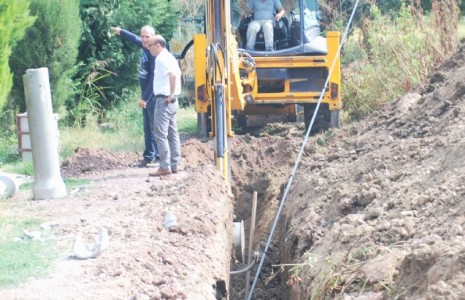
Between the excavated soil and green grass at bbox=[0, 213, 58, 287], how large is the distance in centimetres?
17

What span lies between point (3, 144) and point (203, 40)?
445cm

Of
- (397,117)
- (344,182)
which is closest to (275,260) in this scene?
(344,182)

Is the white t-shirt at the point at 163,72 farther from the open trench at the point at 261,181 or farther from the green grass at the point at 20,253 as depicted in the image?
the green grass at the point at 20,253

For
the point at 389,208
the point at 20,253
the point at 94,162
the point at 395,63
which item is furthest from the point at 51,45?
the point at 389,208

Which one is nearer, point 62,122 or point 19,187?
point 19,187

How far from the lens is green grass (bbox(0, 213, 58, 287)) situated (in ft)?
22.0

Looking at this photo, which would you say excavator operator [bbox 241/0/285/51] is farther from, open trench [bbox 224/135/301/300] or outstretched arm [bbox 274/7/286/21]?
open trench [bbox 224/135/301/300]

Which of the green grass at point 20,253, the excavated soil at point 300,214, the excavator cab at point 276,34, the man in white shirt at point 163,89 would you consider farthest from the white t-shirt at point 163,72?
the excavator cab at point 276,34

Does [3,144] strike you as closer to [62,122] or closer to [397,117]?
[62,122]

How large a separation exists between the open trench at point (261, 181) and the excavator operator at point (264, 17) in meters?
1.73

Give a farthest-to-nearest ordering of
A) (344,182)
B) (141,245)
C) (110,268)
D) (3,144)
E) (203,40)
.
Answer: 1. (3,144)
2. (203,40)
3. (344,182)
4. (141,245)
5. (110,268)

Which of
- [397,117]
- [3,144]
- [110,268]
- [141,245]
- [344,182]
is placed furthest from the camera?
[3,144]

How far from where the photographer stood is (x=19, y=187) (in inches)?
429

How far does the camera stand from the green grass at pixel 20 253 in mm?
6719
